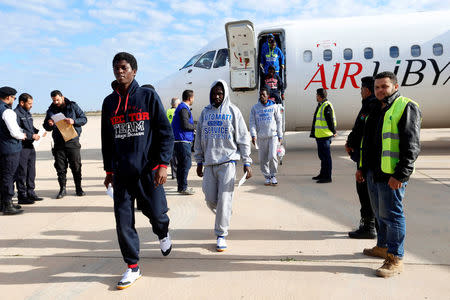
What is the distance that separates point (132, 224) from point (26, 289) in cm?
110

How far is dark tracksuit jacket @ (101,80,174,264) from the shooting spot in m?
3.38

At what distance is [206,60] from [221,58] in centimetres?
51

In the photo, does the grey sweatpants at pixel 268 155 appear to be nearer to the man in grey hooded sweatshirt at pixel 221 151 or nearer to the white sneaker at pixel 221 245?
the man in grey hooded sweatshirt at pixel 221 151

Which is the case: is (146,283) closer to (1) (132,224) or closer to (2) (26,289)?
(1) (132,224)

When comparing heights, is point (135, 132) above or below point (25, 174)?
above

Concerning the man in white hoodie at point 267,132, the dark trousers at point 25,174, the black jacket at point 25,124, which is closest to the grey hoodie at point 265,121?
the man in white hoodie at point 267,132

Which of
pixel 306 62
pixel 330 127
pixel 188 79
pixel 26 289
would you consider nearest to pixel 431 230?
pixel 330 127

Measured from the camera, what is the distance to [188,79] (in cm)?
1153

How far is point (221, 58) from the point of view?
11.5 metres

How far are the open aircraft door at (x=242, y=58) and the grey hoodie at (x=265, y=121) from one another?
3.32 m

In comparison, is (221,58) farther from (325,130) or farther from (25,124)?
(25,124)

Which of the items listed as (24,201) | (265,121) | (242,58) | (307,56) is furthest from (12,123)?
(307,56)

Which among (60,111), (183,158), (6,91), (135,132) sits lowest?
(183,158)

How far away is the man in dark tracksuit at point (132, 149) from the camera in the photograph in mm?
3377
